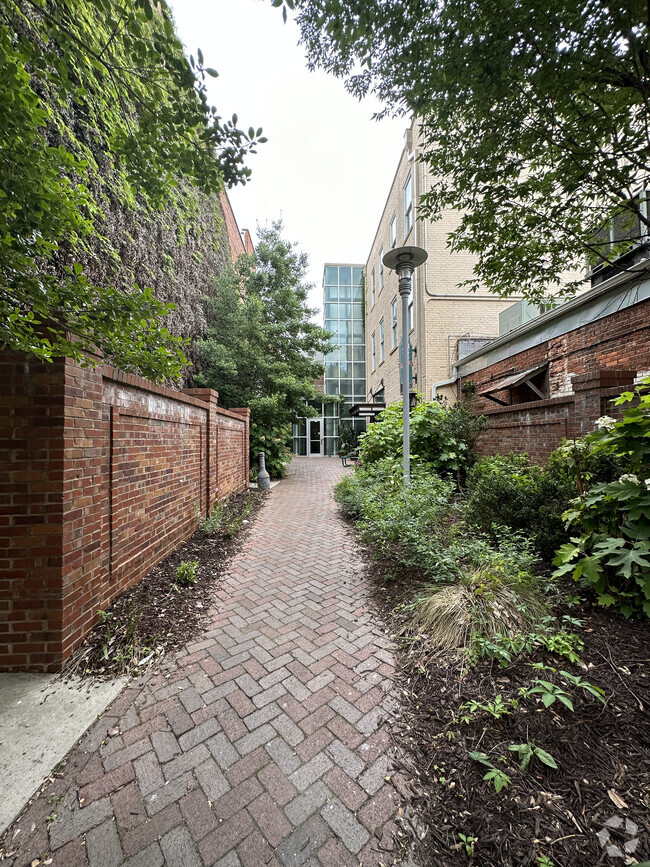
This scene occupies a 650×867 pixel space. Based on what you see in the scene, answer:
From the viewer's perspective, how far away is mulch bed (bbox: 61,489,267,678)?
Result: 7.00 ft

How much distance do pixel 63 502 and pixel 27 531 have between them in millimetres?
256

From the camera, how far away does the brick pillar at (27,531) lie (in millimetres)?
2012

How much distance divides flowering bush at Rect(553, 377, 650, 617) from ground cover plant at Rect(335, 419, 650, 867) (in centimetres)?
13

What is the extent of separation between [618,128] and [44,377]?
15.1 ft

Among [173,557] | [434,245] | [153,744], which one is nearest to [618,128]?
[153,744]

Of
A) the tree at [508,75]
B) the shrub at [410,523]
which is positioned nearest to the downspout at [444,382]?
the shrub at [410,523]

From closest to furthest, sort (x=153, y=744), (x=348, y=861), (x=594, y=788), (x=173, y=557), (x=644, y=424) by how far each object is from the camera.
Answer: (x=348, y=861), (x=594, y=788), (x=153, y=744), (x=644, y=424), (x=173, y=557)

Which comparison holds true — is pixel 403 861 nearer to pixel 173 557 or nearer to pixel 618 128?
pixel 173 557

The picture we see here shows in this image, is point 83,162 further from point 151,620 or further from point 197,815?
point 197,815

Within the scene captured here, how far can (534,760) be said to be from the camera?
145 centimetres

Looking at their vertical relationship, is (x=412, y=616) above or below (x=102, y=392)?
below

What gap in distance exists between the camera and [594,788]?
1.32 meters

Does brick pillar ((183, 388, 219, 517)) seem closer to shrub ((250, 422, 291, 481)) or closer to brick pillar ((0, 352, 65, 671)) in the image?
brick pillar ((0, 352, 65, 671))

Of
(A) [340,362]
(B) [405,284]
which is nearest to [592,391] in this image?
(B) [405,284]
